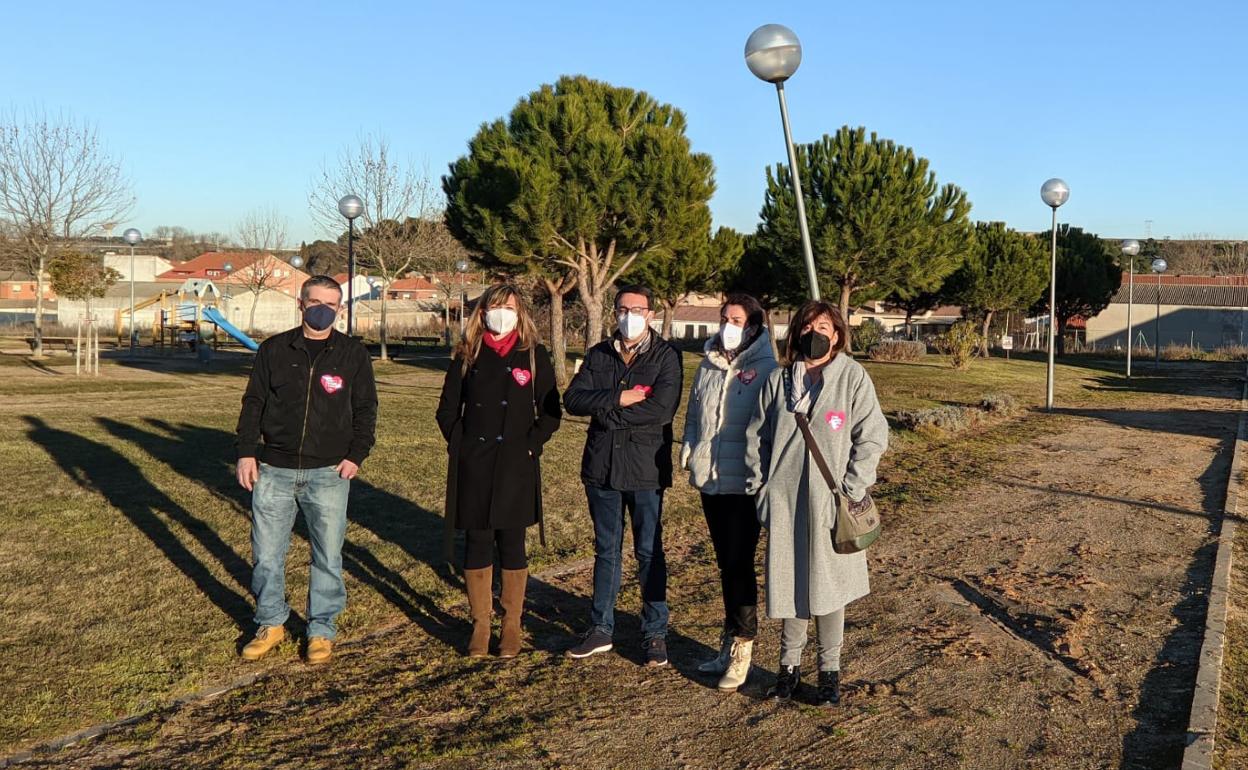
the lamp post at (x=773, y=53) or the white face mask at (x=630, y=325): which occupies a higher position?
the lamp post at (x=773, y=53)

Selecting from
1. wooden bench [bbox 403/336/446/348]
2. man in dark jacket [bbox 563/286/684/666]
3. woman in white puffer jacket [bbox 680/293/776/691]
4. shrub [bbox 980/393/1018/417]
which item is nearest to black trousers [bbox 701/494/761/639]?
woman in white puffer jacket [bbox 680/293/776/691]

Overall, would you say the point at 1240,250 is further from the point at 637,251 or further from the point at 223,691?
the point at 223,691

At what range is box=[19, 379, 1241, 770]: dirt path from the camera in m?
3.84

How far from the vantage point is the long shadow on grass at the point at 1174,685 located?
383cm

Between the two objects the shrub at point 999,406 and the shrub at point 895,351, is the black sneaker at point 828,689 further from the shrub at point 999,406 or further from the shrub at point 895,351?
the shrub at point 895,351

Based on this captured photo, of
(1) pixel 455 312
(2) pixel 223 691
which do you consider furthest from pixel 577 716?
(1) pixel 455 312

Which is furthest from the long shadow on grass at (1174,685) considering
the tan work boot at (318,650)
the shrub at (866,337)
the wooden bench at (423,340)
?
the wooden bench at (423,340)

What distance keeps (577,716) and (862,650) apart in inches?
62.7

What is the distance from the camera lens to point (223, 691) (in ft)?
14.9

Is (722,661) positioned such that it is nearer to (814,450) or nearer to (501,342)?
(814,450)

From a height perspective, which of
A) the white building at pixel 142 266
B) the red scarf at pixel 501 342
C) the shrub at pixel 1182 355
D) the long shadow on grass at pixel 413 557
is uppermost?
the white building at pixel 142 266

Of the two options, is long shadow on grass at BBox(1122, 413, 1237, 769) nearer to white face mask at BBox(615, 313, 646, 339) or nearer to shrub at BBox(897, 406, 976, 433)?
white face mask at BBox(615, 313, 646, 339)

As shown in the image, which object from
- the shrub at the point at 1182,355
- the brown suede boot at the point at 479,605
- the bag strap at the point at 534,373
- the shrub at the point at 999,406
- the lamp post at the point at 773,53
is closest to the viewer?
the bag strap at the point at 534,373

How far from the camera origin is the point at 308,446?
192 inches
